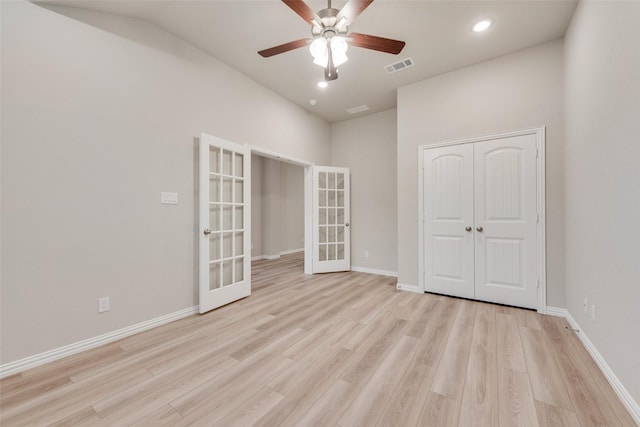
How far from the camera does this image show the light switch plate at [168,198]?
2.65m

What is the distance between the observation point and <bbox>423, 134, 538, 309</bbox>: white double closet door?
298cm

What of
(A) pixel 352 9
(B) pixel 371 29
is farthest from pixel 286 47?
(B) pixel 371 29

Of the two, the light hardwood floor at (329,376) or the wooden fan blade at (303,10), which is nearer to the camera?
the light hardwood floor at (329,376)

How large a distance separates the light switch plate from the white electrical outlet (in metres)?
1.02

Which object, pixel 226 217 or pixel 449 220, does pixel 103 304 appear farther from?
pixel 449 220

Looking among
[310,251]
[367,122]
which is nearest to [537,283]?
[310,251]

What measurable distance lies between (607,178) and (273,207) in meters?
6.05

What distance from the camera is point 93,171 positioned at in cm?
219

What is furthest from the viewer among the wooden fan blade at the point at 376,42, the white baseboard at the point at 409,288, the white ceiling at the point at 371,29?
the white baseboard at the point at 409,288

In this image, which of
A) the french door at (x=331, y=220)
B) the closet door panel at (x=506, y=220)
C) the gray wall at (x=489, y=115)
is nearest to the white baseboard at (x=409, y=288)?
the gray wall at (x=489, y=115)

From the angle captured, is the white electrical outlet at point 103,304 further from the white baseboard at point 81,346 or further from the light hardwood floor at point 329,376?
the light hardwood floor at point 329,376

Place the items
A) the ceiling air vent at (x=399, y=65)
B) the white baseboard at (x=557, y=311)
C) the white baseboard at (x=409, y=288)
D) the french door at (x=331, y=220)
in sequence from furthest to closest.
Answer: the french door at (x=331, y=220) → the white baseboard at (x=409, y=288) → the ceiling air vent at (x=399, y=65) → the white baseboard at (x=557, y=311)

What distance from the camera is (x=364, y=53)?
3.04 meters

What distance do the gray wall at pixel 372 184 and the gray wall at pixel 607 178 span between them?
2468mm
